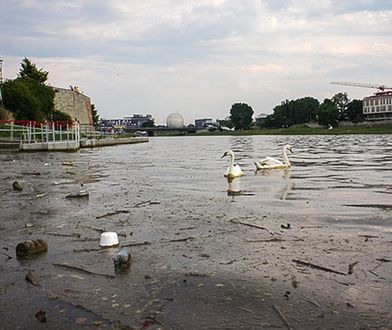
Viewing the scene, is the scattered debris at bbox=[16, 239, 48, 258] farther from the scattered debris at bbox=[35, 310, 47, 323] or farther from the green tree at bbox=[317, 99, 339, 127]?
the green tree at bbox=[317, 99, 339, 127]

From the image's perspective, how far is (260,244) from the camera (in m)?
5.88

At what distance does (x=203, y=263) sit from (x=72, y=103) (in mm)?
100429

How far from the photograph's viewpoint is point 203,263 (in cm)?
509

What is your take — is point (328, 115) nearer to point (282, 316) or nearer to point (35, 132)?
point (35, 132)

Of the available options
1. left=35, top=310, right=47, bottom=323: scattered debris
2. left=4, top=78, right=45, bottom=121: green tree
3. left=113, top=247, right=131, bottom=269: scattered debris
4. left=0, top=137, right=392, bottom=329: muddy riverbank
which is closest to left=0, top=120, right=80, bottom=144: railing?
left=4, top=78, right=45, bottom=121: green tree

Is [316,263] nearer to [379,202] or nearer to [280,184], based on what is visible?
[379,202]

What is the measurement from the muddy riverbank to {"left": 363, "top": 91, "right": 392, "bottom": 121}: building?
172339 millimetres

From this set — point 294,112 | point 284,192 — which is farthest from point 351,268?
point 294,112

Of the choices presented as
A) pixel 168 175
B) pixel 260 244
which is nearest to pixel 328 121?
pixel 168 175

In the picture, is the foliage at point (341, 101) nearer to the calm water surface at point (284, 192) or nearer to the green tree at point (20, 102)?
the green tree at point (20, 102)

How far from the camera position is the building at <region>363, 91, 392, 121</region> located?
16988 cm

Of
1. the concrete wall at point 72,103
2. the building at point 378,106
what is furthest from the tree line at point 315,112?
the concrete wall at point 72,103

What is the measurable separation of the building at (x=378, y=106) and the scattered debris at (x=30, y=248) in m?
176

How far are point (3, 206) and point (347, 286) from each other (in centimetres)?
685
